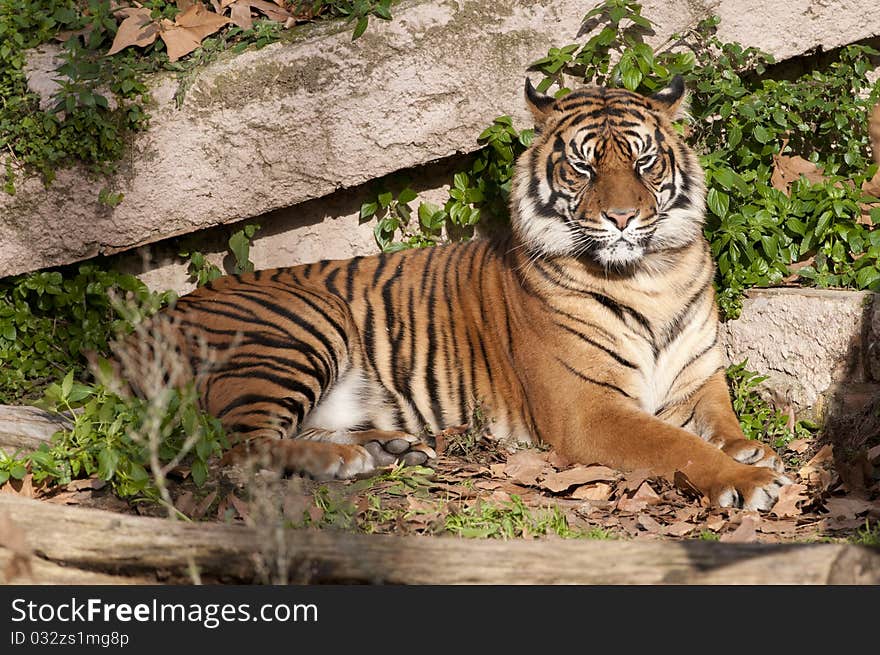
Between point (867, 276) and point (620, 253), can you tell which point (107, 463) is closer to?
point (620, 253)

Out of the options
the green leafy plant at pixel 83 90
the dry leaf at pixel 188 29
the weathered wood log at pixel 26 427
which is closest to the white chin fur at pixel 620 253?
the green leafy plant at pixel 83 90

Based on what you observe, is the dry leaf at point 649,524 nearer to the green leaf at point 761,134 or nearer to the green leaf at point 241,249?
the green leaf at point 761,134

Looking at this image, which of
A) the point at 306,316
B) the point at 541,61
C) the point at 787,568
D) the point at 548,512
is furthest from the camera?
the point at 541,61

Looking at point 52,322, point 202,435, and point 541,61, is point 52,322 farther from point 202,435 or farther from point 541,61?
point 541,61

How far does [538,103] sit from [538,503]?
1876 millimetres

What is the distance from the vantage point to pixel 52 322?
571cm

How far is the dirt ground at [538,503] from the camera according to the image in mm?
3887

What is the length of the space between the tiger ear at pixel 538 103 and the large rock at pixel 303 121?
677mm

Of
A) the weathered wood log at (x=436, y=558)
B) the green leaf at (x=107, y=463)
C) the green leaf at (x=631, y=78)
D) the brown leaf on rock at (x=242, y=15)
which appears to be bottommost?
the green leaf at (x=107, y=463)

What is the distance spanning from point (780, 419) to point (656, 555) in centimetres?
A: 260

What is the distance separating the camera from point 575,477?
4461 mm

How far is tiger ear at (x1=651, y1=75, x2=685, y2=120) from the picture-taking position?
16.1 ft

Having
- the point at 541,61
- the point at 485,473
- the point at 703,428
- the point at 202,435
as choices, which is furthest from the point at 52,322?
the point at 703,428

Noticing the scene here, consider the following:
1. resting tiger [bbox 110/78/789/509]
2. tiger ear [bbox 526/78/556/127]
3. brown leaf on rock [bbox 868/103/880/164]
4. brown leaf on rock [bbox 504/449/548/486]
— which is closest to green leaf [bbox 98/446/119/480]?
resting tiger [bbox 110/78/789/509]
